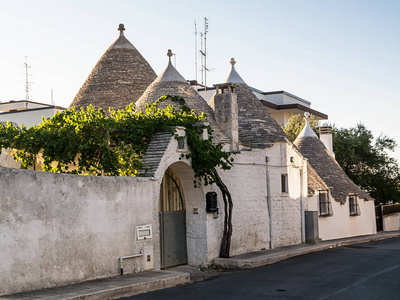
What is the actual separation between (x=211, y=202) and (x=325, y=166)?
1448cm

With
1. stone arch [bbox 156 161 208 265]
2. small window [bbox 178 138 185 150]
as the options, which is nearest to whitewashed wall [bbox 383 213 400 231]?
stone arch [bbox 156 161 208 265]

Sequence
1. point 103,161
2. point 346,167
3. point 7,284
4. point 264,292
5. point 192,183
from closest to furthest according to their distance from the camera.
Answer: point 7,284 < point 264,292 < point 103,161 < point 192,183 < point 346,167

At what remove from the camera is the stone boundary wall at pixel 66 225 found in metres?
10.1

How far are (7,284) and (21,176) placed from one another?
74.3 inches

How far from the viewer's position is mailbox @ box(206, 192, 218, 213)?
16.5m

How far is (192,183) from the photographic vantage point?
53.3ft

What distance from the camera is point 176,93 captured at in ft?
61.8

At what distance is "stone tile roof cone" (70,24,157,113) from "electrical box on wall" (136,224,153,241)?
30.1 ft

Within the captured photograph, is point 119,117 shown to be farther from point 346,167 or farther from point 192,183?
point 346,167

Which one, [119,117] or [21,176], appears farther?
[119,117]

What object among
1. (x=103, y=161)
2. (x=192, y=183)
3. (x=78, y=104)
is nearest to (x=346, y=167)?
(x=78, y=104)

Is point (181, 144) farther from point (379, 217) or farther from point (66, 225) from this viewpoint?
point (379, 217)

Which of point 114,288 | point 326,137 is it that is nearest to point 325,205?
point 326,137

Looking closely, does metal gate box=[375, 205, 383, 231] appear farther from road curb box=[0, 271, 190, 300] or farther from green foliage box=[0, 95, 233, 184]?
road curb box=[0, 271, 190, 300]
